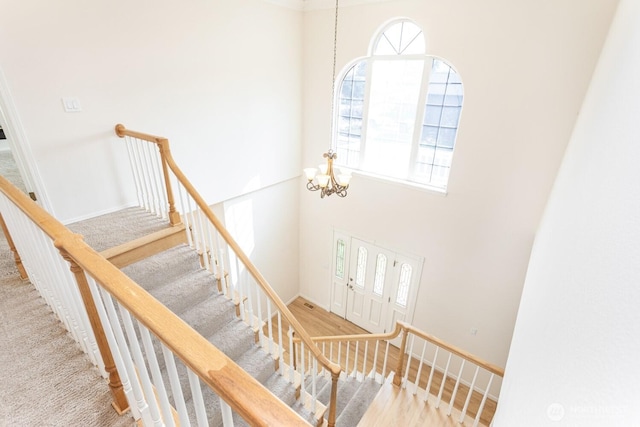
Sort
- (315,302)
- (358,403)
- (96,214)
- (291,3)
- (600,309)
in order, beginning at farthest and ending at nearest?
1. (315,302)
2. (291,3)
3. (358,403)
4. (96,214)
5. (600,309)

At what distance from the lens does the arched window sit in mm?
4156

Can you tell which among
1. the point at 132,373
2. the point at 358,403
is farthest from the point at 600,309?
the point at 358,403

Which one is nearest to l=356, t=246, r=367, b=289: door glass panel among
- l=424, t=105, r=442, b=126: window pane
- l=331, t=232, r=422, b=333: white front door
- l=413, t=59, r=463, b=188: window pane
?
l=331, t=232, r=422, b=333: white front door

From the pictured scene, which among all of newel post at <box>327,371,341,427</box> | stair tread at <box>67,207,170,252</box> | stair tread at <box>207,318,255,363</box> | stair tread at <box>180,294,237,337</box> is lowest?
newel post at <box>327,371,341,427</box>

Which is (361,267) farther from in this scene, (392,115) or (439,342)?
(392,115)

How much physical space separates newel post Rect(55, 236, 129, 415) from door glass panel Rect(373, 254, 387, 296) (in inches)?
169

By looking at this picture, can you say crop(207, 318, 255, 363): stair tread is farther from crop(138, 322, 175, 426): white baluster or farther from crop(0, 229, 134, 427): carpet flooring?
crop(138, 322, 175, 426): white baluster

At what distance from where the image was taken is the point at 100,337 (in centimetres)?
133

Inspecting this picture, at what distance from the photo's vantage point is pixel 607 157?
3.54 feet

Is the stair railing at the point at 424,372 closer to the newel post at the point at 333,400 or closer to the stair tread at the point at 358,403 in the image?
the stair tread at the point at 358,403

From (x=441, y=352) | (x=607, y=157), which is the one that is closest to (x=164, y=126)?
(x=607, y=157)

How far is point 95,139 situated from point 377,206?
3.78 metres

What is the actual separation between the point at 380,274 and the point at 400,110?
273 cm

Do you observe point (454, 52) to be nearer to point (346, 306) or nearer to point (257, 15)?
point (257, 15)
